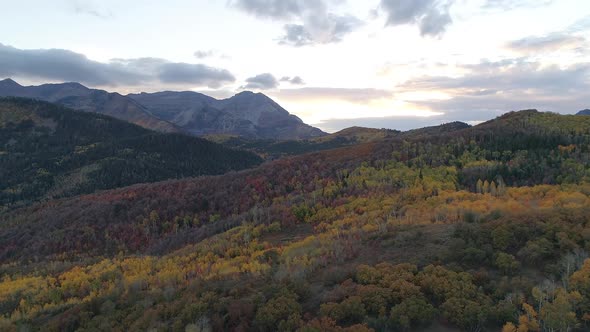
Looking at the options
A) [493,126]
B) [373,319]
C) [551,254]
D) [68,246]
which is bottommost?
[68,246]

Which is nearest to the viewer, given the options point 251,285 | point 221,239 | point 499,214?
point 251,285

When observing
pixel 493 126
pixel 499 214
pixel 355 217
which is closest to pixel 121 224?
pixel 355 217

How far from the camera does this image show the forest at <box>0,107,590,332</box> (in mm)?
31250

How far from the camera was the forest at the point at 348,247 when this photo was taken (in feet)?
103

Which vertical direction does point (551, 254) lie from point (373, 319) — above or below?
above

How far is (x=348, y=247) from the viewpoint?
52.0 meters

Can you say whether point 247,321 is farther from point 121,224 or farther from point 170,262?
point 121,224

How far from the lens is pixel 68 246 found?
113375 millimetres

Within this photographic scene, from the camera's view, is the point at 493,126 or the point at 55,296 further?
the point at 493,126

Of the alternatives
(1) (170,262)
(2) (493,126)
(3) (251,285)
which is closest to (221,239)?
(1) (170,262)

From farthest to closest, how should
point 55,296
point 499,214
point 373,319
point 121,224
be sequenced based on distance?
point 121,224 → point 55,296 → point 499,214 → point 373,319

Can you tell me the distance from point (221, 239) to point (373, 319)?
57.9m

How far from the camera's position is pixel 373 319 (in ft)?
96.7

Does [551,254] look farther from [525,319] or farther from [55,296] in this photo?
[55,296]
